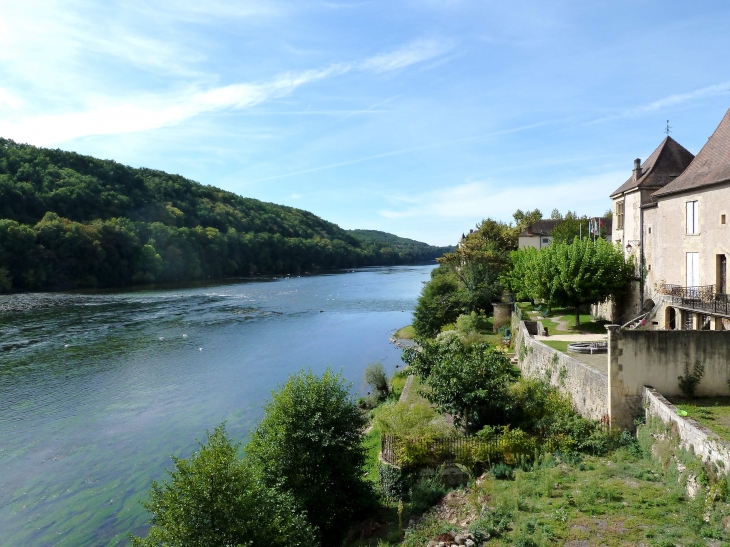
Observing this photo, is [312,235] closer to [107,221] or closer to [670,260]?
[107,221]

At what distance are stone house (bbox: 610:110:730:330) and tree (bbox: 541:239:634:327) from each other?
77 centimetres

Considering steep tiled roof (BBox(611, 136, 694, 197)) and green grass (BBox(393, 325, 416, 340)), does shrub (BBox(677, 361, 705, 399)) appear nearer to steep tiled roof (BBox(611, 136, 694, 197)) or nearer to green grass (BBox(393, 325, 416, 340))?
steep tiled roof (BBox(611, 136, 694, 197))

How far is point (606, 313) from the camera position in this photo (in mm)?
27391

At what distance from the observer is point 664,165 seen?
24.3 meters

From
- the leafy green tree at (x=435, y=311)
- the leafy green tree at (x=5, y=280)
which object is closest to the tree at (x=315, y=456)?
the leafy green tree at (x=435, y=311)

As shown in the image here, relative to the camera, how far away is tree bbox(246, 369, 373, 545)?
1298 cm

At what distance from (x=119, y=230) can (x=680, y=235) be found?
80.1 m

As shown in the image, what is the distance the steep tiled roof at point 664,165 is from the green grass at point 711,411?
559 inches

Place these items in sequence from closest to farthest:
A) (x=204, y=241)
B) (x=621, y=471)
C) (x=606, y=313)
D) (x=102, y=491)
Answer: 1. (x=621, y=471)
2. (x=102, y=491)
3. (x=606, y=313)
4. (x=204, y=241)

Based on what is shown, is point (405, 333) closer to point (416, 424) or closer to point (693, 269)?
point (693, 269)

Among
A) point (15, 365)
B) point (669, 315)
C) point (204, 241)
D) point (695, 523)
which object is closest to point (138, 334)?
point (15, 365)

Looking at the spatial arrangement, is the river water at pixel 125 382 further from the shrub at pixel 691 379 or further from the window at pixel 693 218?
the window at pixel 693 218

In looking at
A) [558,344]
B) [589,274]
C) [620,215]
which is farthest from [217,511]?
[620,215]

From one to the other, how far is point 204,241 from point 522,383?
94.9 m
